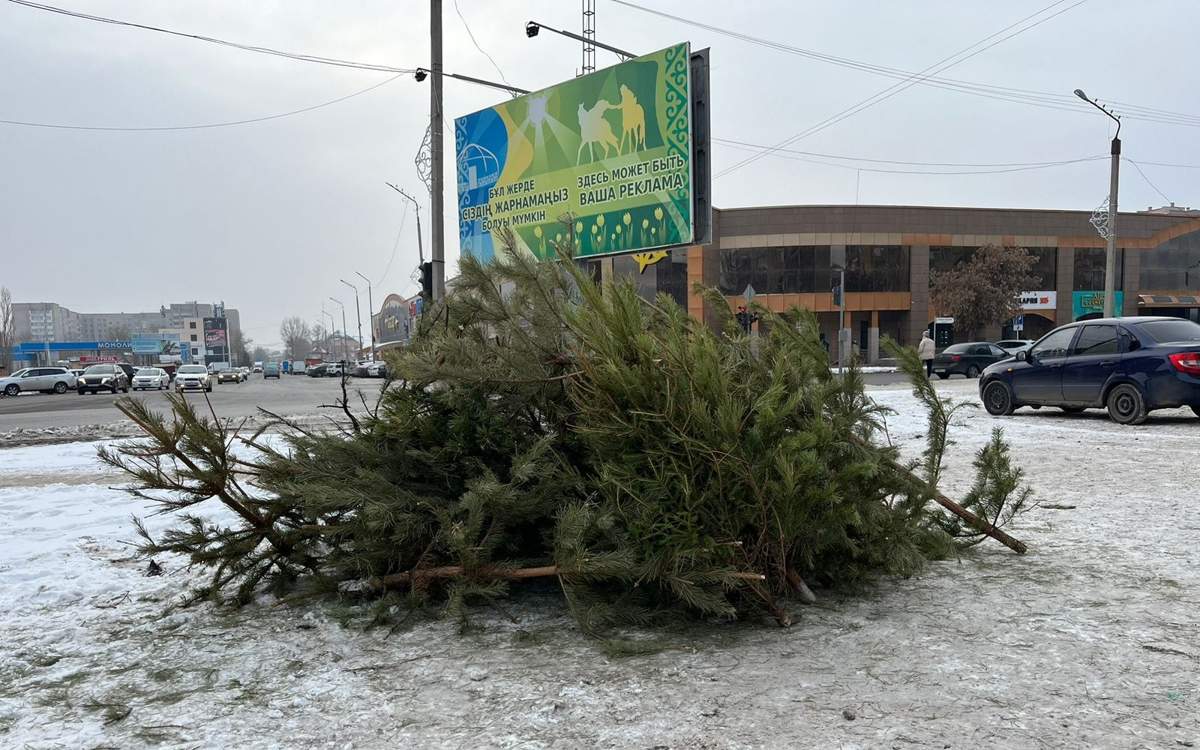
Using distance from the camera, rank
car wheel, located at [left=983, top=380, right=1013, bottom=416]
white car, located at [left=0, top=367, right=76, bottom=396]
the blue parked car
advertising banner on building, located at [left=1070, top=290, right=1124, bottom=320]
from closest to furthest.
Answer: the blue parked car < car wheel, located at [left=983, top=380, right=1013, bottom=416] < white car, located at [left=0, top=367, right=76, bottom=396] < advertising banner on building, located at [left=1070, top=290, right=1124, bottom=320]

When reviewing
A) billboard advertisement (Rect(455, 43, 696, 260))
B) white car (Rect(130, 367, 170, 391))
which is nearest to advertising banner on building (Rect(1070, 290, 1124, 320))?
billboard advertisement (Rect(455, 43, 696, 260))

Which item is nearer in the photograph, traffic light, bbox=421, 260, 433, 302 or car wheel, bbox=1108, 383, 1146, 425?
car wheel, bbox=1108, 383, 1146, 425

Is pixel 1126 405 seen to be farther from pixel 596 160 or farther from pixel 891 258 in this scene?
pixel 891 258

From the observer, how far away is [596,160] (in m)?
15.5

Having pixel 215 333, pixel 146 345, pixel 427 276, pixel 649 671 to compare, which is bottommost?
pixel 649 671

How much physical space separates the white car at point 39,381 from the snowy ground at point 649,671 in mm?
46889

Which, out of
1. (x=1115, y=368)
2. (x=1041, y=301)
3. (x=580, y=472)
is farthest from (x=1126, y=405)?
(x=1041, y=301)

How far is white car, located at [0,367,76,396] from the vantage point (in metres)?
42.2

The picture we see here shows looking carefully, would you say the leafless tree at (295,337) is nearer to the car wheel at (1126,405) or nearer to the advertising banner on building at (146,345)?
the advertising banner on building at (146,345)

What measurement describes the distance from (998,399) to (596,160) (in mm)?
8636

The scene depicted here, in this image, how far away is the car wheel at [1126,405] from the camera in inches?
437

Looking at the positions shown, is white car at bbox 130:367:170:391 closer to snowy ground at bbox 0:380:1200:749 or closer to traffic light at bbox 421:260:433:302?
traffic light at bbox 421:260:433:302

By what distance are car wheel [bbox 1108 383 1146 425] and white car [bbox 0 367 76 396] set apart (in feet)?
164

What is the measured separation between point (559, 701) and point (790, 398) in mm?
1632
